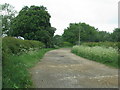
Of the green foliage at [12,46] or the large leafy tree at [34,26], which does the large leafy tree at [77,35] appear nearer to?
the large leafy tree at [34,26]

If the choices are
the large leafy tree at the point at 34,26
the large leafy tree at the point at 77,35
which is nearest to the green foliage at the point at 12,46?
the large leafy tree at the point at 34,26

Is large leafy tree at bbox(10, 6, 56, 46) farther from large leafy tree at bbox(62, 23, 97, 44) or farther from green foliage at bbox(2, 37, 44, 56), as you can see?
large leafy tree at bbox(62, 23, 97, 44)

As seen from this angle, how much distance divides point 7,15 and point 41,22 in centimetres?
1381

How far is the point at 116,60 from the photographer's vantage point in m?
10.0

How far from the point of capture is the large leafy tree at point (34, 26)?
31984mm

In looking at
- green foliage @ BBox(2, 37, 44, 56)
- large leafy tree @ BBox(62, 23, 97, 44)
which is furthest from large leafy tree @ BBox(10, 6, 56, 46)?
large leafy tree @ BBox(62, 23, 97, 44)

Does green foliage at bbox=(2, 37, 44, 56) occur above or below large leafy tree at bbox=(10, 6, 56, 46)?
below

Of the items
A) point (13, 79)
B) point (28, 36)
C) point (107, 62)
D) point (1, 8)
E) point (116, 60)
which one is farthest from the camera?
point (1, 8)

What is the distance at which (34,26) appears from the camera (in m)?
32.2

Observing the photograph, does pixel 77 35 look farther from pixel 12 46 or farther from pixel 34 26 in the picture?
pixel 12 46

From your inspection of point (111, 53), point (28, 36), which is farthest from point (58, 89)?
point (28, 36)

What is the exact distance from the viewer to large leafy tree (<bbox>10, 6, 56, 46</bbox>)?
31984 mm

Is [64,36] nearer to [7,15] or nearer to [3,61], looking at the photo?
[7,15]

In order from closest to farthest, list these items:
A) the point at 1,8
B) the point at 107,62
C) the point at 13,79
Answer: the point at 13,79, the point at 107,62, the point at 1,8
